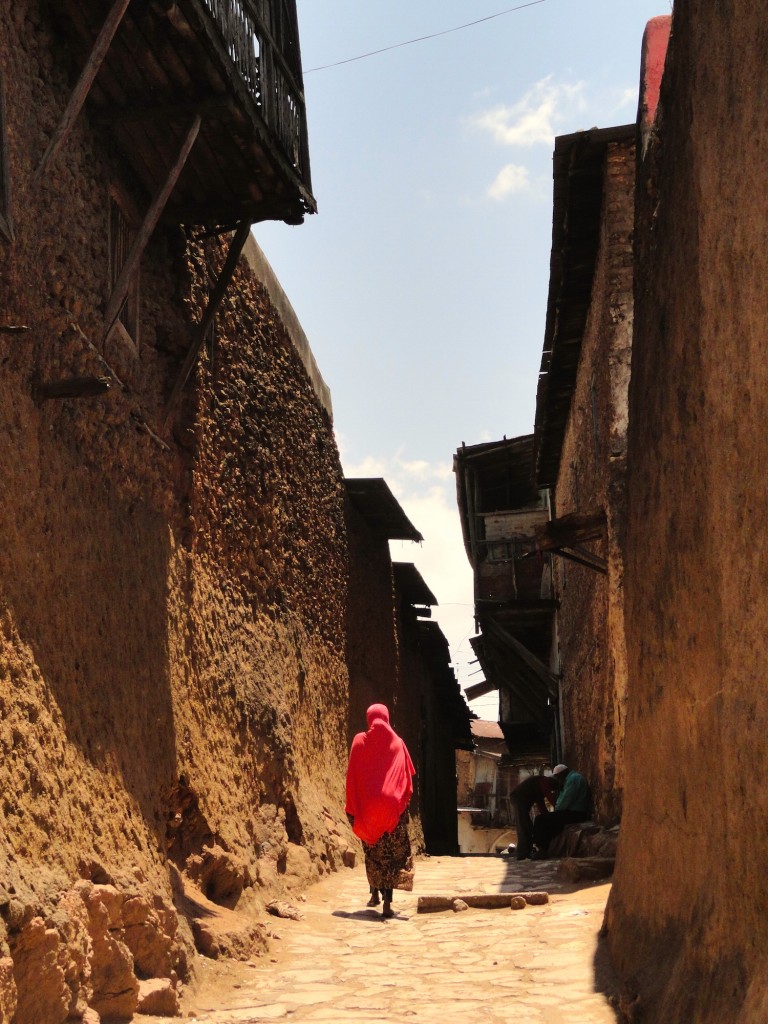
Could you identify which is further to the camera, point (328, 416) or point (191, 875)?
point (328, 416)

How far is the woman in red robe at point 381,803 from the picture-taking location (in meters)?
7.59

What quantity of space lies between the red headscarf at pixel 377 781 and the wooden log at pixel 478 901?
53 cm

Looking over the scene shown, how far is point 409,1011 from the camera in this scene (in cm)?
462

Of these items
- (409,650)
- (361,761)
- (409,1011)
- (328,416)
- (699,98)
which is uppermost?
(328,416)

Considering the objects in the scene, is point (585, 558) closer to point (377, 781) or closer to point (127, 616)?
point (377, 781)

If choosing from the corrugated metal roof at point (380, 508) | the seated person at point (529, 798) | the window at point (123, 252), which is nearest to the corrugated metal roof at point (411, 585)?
the corrugated metal roof at point (380, 508)

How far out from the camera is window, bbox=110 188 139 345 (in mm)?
6398

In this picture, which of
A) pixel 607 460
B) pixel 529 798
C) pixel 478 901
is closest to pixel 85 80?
pixel 478 901

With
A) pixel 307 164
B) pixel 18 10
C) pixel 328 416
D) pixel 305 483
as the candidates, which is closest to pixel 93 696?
pixel 18 10

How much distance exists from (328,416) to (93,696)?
6.92 metres

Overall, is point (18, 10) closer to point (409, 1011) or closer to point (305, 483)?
point (409, 1011)

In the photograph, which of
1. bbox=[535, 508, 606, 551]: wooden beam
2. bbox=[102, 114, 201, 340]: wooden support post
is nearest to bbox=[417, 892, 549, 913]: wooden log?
bbox=[535, 508, 606, 551]: wooden beam

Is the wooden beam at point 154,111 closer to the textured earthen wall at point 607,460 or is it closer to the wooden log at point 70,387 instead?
the wooden log at point 70,387

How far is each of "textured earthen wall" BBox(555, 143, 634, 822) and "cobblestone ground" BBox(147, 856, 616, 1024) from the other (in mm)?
2244
